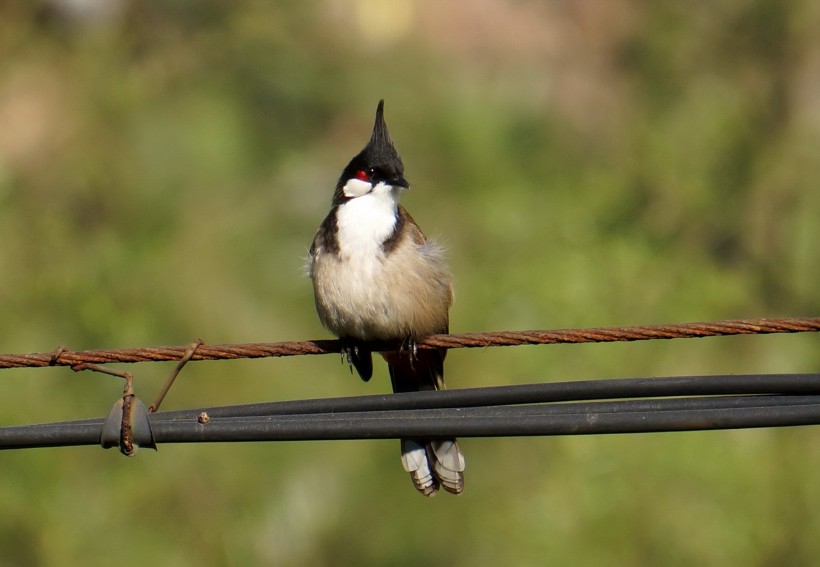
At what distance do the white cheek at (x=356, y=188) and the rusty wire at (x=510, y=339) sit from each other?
191cm

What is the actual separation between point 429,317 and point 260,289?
4904 mm

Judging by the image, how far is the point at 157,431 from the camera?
3.66m

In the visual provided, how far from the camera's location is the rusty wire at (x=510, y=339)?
356 centimetres

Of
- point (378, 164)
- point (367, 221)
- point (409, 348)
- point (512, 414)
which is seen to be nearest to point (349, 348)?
point (409, 348)

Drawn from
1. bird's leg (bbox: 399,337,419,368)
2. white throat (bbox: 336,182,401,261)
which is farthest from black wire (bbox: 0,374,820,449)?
white throat (bbox: 336,182,401,261)

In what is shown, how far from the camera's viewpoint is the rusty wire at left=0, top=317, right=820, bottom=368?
3564mm

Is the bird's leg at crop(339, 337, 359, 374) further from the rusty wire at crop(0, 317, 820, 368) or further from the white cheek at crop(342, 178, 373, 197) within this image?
the rusty wire at crop(0, 317, 820, 368)

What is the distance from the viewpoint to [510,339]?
379 cm

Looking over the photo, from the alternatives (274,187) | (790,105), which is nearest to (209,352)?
(274,187)

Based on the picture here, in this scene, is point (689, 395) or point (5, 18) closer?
point (689, 395)

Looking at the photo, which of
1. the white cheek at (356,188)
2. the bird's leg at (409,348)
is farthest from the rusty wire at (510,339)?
the white cheek at (356,188)

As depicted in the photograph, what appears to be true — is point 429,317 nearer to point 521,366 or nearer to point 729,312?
point 521,366

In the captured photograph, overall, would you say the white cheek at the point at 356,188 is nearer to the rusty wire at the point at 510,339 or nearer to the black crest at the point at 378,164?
the black crest at the point at 378,164

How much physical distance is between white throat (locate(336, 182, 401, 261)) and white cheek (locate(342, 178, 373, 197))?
0.02 meters
